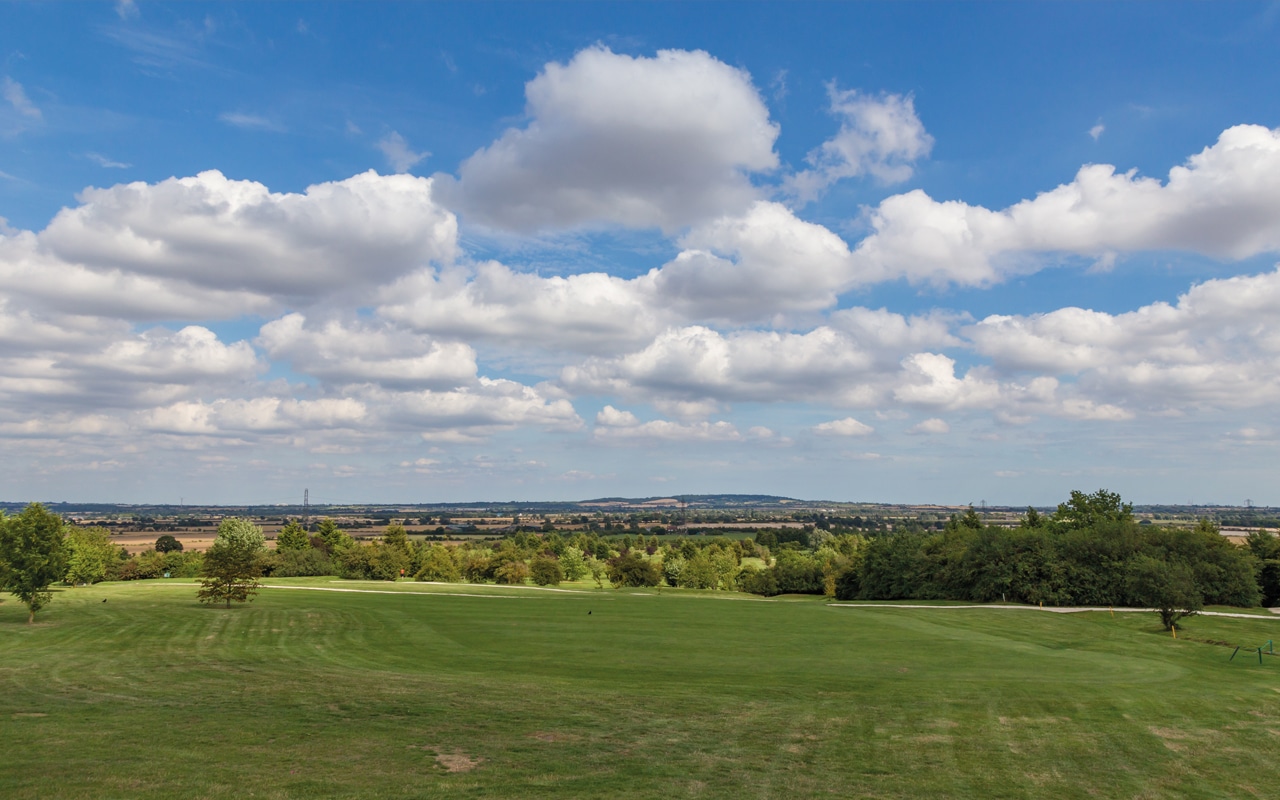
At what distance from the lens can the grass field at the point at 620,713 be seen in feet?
50.2

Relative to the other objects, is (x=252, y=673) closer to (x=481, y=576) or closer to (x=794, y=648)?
(x=794, y=648)

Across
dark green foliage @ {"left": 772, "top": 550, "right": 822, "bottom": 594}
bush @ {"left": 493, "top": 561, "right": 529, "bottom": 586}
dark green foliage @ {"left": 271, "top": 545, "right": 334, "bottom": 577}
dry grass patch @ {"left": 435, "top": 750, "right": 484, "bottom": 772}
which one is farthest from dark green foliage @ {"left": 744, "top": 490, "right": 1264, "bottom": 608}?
dark green foliage @ {"left": 271, "top": 545, "right": 334, "bottom": 577}

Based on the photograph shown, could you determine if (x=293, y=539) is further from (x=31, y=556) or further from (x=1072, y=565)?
(x=1072, y=565)

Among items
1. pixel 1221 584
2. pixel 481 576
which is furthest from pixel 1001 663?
pixel 481 576

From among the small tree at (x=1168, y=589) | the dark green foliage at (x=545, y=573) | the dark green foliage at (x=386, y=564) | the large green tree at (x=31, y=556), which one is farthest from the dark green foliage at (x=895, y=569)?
the large green tree at (x=31, y=556)

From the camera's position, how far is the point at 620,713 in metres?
21.6

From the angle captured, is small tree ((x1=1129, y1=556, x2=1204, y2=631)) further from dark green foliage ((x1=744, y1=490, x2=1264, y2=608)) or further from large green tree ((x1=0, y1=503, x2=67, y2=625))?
large green tree ((x1=0, y1=503, x2=67, y2=625))

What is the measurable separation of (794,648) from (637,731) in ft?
64.7

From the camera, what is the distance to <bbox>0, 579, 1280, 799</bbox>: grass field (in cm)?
1530

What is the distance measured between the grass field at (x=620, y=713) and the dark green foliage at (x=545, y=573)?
230 ft

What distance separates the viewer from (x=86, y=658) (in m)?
32.0

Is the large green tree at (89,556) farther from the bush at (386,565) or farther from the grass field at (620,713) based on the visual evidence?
the grass field at (620,713)

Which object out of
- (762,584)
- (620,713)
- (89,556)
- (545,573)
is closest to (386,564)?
(545,573)

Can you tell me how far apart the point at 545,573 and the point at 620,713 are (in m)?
94.9
